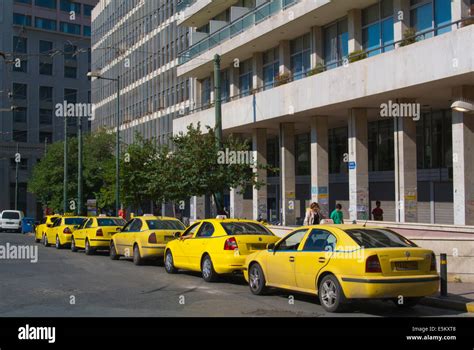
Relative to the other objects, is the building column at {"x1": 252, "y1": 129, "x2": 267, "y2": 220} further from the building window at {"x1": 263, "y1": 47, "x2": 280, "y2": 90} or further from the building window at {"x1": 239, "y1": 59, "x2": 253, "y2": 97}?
the building window at {"x1": 239, "y1": 59, "x2": 253, "y2": 97}

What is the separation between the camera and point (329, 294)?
11.0 metres

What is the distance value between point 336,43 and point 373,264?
20.9m

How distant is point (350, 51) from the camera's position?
28.5 meters

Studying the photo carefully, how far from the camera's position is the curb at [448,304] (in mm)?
11375

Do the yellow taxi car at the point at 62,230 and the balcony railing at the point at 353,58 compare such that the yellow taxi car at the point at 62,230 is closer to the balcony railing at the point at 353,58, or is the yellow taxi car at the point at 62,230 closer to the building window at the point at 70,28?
the balcony railing at the point at 353,58

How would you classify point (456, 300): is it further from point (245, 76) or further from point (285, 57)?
point (245, 76)

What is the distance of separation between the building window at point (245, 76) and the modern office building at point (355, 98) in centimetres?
12

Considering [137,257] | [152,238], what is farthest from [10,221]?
[152,238]

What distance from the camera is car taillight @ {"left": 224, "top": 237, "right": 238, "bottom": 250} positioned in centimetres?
1470

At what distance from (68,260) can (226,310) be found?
11.7m

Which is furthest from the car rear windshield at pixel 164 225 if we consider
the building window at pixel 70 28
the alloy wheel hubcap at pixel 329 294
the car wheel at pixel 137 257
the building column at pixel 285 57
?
the building window at pixel 70 28

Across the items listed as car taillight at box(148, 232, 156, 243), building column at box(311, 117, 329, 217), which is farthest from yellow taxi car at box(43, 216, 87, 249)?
building column at box(311, 117, 329, 217)

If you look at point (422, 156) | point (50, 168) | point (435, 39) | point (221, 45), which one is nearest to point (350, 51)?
point (422, 156)
